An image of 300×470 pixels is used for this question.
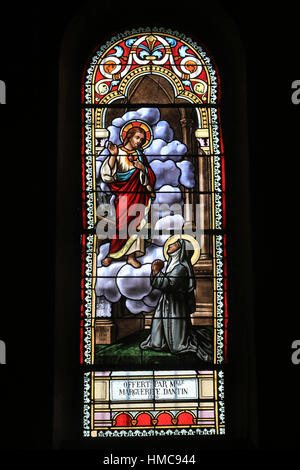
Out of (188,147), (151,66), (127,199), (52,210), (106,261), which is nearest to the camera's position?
(52,210)

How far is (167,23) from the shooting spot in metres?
7.33

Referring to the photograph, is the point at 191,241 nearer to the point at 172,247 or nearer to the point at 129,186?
the point at 172,247

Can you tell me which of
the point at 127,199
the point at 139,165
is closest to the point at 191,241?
the point at 127,199

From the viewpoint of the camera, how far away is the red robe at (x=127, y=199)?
6.76m

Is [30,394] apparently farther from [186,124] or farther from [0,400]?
[186,124]

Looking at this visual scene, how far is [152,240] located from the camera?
6.77 metres

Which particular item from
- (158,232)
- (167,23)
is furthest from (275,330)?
(167,23)

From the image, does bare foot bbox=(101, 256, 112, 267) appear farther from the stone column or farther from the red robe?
the stone column

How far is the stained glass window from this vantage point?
646 centimetres

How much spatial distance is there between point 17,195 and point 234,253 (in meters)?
1.68

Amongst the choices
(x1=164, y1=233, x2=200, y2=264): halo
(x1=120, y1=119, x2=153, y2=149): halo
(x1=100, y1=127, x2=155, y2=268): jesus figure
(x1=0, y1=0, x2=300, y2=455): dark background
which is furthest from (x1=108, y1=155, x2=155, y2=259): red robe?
(x1=0, y1=0, x2=300, y2=455): dark background

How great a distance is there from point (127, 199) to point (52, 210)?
28.7 inches

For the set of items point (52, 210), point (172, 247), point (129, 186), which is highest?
point (129, 186)

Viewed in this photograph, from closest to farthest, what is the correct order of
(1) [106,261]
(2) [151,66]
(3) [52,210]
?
(3) [52,210] → (1) [106,261] → (2) [151,66]
